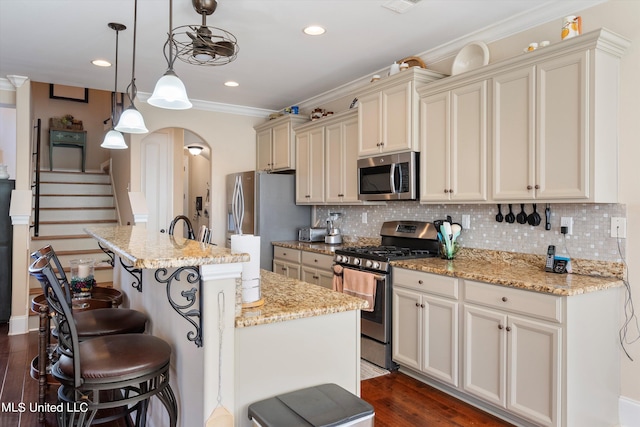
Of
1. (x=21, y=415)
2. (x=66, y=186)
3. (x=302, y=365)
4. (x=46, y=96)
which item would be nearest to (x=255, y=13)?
(x=302, y=365)

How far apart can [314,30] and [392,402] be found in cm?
271

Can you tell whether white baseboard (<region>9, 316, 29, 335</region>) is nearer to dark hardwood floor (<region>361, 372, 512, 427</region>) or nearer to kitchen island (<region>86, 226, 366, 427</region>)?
kitchen island (<region>86, 226, 366, 427</region>)

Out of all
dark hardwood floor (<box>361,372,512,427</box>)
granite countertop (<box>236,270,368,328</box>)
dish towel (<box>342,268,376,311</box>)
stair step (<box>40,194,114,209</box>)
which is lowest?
dark hardwood floor (<box>361,372,512,427</box>)

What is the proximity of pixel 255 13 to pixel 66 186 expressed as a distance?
562 centimetres

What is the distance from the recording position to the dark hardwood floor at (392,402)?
2.62 metres

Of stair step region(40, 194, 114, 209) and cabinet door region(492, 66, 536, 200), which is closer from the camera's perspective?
cabinet door region(492, 66, 536, 200)

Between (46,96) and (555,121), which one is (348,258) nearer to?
(555,121)

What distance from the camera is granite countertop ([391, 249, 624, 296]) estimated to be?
92.2 inches

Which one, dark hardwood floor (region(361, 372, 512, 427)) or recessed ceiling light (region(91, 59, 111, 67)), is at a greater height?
recessed ceiling light (region(91, 59, 111, 67))

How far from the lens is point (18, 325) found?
14.3 feet

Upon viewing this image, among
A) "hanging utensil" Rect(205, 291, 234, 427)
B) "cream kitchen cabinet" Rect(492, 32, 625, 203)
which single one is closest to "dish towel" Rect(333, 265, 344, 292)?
"cream kitchen cabinet" Rect(492, 32, 625, 203)

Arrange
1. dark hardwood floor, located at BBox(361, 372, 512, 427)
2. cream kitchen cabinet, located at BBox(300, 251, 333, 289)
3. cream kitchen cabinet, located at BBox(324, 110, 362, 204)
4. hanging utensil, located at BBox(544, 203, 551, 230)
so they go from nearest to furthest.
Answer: dark hardwood floor, located at BBox(361, 372, 512, 427) → hanging utensil, located at BBox(544, 203, 551, 230) → cream kitchen cabinet, located at BBox(300, 251, 333, 289) → cream kitchen cabinet, located at BBox(324, 110, 362, 204)

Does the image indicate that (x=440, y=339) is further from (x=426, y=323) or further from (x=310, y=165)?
(x=310, y=165)

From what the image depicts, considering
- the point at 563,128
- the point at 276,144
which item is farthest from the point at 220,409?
the point at 276,144
